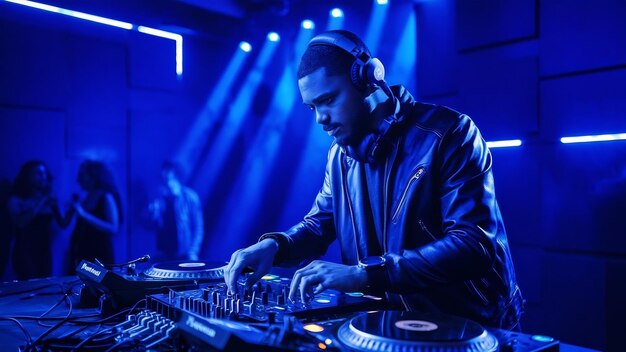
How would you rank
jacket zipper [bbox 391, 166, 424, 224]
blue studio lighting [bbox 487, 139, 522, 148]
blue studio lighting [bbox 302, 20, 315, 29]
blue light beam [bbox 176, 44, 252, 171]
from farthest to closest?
blue light beam [bbox 176, 44, 252, 171] → blue studio lighting [bbox 302, 20, 315, 29] → blue studio lighting [bbox 487, 139, 522, 148] → jacket zipper [bbox 391, 166, 424, 224]

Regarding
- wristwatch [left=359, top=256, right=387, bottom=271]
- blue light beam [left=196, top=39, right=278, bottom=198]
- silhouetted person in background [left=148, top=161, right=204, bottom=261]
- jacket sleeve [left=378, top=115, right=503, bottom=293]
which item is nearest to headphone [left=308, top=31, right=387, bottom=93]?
jacket sleeve [left=378, top=115, right=503, bottom=293]

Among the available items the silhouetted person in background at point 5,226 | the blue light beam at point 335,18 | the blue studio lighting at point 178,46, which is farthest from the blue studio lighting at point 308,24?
the silhouetted person in background at point 5,226

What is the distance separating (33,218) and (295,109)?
9.74ft

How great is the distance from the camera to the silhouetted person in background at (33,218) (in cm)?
456

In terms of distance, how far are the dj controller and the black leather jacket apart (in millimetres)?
165

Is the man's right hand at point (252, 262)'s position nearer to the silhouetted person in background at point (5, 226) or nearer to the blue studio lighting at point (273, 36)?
the silhouetted person in background at point (5, 226)

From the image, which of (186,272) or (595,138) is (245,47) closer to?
(595,138)

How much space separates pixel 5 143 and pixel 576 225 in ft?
15.4

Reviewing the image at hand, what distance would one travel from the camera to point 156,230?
560 centimetres

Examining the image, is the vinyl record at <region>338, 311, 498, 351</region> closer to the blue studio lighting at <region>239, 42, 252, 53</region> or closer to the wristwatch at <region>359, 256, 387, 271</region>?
the wristwatch at <region>359, 256, 387, 271</region>

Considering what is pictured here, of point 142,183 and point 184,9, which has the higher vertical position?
point 184,9

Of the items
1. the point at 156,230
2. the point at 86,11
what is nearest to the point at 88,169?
the point at 156,230

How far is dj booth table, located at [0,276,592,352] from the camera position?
94 centimetres

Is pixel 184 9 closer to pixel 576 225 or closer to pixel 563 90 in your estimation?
pixel 563 90
